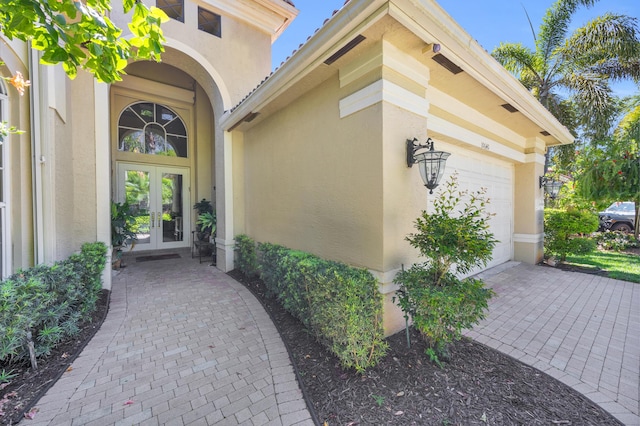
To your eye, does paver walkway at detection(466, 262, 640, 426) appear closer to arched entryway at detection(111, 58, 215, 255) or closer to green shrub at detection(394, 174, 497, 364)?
green shrub at detection(394, 174, 497, 364)

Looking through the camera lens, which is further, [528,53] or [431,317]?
[528,53]

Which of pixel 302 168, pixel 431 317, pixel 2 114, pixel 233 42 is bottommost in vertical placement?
pixel 431 317

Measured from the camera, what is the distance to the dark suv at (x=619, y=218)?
531 inches

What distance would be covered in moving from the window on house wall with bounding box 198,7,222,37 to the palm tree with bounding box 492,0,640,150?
34.2 feet

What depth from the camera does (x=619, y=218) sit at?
13797 millimetres

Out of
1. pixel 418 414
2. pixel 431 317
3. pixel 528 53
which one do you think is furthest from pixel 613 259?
pixel 418 414

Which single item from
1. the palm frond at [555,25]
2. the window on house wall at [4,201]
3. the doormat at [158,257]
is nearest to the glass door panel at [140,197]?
the doormat at [158,257]

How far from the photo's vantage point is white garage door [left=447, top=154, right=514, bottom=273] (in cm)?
573

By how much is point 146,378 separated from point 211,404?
35.4 inches

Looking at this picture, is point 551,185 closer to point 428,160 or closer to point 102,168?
point 428,160

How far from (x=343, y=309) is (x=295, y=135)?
3263mm

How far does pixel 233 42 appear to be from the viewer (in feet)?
23.2

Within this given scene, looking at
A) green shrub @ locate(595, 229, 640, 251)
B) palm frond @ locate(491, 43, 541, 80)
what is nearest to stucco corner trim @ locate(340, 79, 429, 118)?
palm frond @ locate(491, 43, 541, 80)

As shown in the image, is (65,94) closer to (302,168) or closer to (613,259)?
(302,168)
